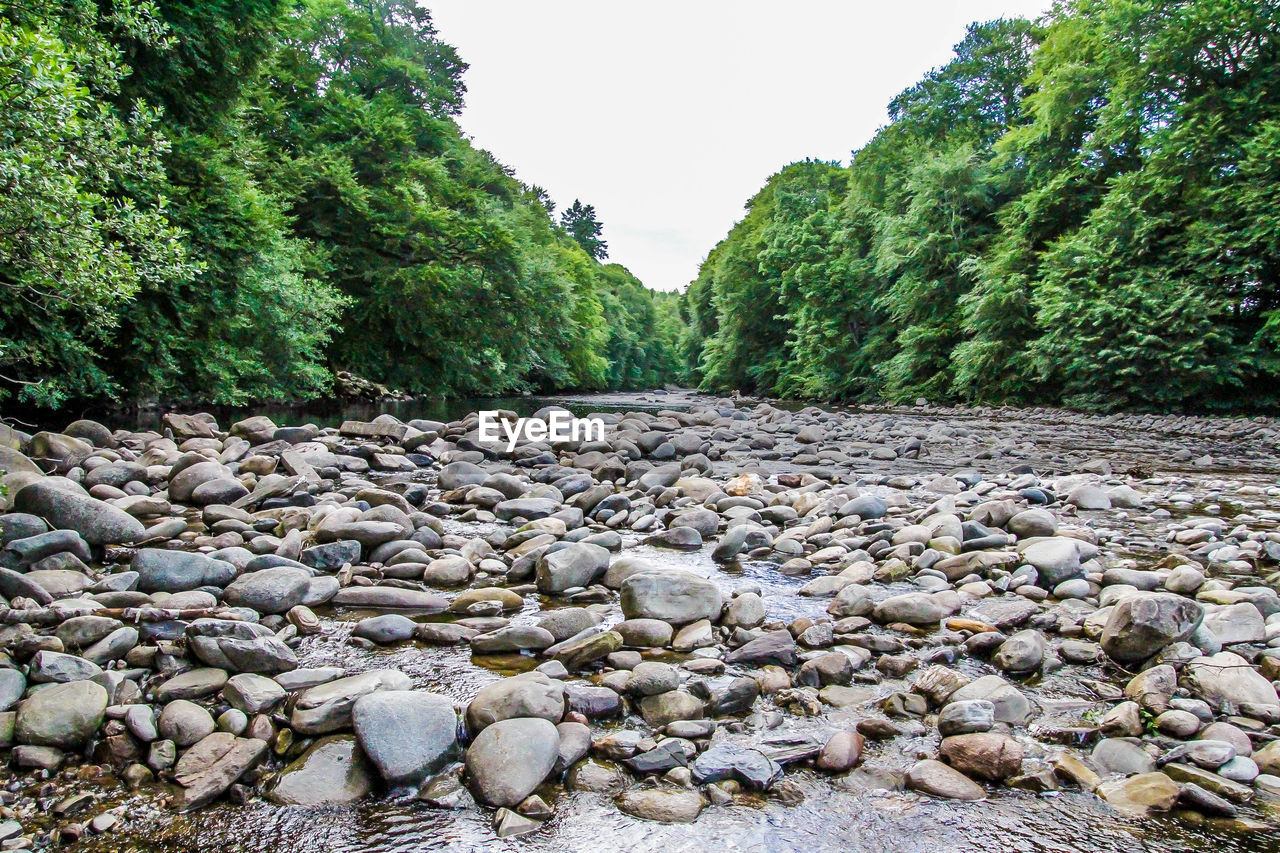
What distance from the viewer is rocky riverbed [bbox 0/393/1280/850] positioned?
1879mm

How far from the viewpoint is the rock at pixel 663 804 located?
189 cm

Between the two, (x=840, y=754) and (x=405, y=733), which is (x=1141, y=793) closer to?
(x=840, y=754)

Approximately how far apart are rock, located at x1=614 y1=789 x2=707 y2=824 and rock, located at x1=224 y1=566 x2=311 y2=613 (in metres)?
2.16

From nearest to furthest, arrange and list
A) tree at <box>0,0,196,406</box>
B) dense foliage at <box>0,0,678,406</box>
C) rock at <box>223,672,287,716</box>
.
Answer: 1. rock at <box>223,672,287,716</box>
2. tree at <box>0,0,196,406</box>
3. dense foliage at <box>0,0,678,406</box>

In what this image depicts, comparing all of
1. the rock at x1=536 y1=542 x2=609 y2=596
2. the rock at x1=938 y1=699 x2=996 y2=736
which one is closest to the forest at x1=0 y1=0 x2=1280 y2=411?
the rock at x1=536 y1=542 x2=609 y2=596

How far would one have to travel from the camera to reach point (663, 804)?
6.33 ft

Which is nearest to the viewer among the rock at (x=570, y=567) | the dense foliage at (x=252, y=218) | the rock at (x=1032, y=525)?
the rock at (x=570, y=567)

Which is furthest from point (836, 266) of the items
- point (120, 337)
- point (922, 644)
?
point (922, 644)

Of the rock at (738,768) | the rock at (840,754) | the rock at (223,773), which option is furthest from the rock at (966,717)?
the rock at (223,773)

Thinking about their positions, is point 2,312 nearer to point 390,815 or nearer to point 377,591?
point 377,591

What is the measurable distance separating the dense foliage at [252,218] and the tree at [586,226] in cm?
3588

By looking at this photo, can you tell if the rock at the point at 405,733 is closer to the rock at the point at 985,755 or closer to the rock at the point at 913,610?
the rock at the point at 985,755

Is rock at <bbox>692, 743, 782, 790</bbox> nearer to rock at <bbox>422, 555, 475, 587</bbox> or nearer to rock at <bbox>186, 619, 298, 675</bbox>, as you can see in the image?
rock at <bbox>186, 619, 298, 675</bbox>

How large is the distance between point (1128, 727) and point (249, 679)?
3.17 m
